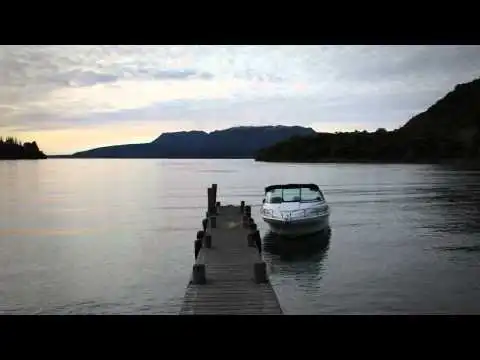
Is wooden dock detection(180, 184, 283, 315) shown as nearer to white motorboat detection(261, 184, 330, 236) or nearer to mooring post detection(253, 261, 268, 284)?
mooring post detection(253, 261, 268, 284)

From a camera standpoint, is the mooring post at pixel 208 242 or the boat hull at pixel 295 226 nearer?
the mooring post at pixel 208 242

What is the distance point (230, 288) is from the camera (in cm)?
695

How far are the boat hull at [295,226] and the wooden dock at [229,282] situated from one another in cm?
517

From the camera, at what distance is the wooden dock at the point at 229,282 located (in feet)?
20.1

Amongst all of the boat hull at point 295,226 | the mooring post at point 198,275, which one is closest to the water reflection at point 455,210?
the boat hull at point 295,226

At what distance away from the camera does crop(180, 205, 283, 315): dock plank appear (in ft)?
19.9

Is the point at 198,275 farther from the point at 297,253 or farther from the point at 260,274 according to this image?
the point at 297,253

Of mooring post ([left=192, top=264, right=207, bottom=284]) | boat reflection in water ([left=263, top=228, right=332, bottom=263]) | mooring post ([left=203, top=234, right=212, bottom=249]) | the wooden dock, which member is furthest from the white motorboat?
mooring post ([left=192, top=264, right=207, bottom=284])

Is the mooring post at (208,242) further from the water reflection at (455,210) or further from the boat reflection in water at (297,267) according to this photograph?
the water reflection at (455,210)

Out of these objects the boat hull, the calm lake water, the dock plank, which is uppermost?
the dock plank
